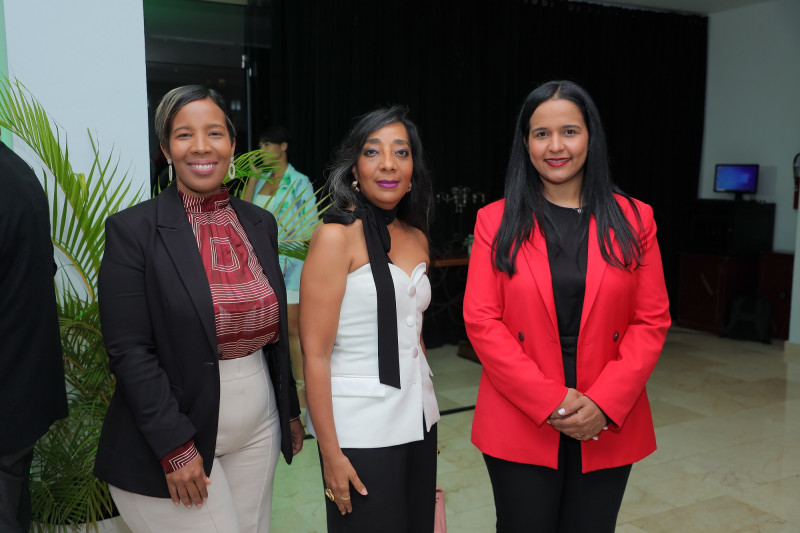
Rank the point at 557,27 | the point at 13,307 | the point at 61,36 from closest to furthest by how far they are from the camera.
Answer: the point at 13,307
the point at 61,36
the point at 557,27

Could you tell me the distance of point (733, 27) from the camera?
7871 millimetres

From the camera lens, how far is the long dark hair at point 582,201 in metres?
1.92

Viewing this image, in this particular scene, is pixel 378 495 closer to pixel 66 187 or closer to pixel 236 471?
pixel 236 471

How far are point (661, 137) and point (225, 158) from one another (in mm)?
7229

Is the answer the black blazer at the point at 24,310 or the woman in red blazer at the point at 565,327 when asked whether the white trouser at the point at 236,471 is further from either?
the woman in red blazer at the point at 565,327

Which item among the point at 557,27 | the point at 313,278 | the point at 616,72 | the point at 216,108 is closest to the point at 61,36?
the point at 216,108

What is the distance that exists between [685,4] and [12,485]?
7.87 metres

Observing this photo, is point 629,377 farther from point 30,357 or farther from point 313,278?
point 30,357

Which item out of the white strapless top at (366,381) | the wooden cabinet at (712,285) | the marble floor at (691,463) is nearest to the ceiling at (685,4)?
the wooden cabinet at (712,285)

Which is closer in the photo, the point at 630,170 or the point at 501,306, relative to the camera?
the point at 501,306

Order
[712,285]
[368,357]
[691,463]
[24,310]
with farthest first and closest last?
[712,285] < [691,463] < [368,357] < [24,310]

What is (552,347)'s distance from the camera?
189 cm

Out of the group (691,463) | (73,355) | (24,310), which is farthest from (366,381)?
(691,463)

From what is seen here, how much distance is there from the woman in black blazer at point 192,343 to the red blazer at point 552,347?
57 cm
